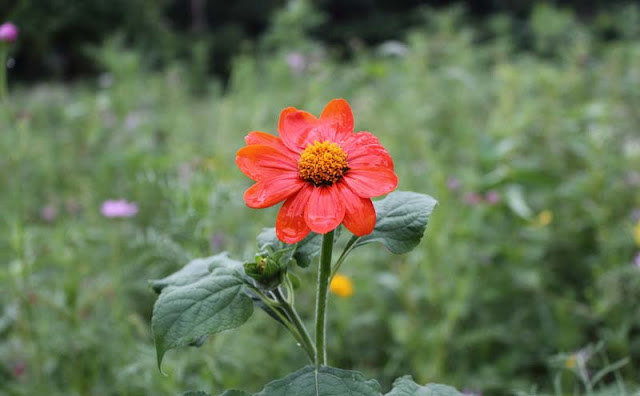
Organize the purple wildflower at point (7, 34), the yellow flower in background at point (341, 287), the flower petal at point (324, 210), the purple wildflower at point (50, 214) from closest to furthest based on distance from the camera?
1. the flower petal at point (324, 210)
2. the purple wildflower at point (7, 34)
3. the yellow flower in background at point (341, 287)
4. the purple wildflower at point (50, 214)

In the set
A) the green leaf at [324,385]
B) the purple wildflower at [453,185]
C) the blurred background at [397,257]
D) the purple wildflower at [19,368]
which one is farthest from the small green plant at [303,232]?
the purple wildflower at [453,185]

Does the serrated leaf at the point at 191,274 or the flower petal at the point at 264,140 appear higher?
the flower petal at the point at 264,140

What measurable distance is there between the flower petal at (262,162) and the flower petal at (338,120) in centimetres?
7

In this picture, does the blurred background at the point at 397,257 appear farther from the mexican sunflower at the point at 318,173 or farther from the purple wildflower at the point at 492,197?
the mexican sunflower at the point at 318,173

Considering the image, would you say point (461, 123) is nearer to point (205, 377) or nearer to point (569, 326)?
point (569, 326)

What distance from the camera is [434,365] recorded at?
4.99 ft

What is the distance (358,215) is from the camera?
2.00 ft

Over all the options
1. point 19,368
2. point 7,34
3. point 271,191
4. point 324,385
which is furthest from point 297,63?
point 324,385

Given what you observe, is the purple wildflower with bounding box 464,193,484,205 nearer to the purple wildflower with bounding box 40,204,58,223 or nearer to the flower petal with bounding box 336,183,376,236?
the flower petal with bounding box 336,183,376,236

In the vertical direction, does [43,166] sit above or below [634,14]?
below

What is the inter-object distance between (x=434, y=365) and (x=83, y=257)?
1.28m

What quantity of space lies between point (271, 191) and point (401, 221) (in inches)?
6.7

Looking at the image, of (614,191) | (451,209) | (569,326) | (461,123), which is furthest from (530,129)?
(569,326)

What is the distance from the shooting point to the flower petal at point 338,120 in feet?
2.33
